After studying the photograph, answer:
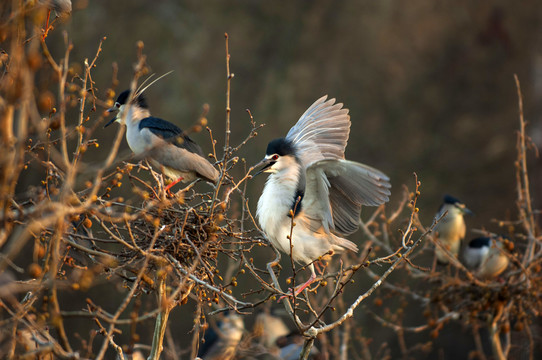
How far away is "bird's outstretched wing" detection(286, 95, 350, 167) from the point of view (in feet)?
13.3

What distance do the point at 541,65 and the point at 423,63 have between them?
1.57 metres

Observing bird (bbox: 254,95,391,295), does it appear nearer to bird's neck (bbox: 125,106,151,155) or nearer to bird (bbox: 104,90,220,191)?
bird (bbox: 104,90,220,191)

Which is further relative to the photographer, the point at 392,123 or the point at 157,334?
the point at 392,123

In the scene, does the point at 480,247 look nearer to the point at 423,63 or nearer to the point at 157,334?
the point at 423,63

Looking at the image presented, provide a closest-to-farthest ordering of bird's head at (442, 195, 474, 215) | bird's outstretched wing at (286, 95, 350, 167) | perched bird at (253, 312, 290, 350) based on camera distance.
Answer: bird's outstretched wing at (286, 95, 350, 167) < bird's head at (442, 195, 474, 215) < perched bird at (253, 312, 290, 350)

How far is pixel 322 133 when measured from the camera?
4.10m

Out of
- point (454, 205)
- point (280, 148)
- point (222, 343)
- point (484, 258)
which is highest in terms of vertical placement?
point (280, 148)

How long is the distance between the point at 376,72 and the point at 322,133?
184 inches

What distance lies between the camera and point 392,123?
8523 millimetres

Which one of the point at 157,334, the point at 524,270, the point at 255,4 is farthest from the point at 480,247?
the point at 255,4

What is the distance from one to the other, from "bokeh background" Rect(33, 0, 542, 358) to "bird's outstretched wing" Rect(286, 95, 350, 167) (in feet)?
13.9

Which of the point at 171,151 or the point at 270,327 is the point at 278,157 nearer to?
the point at 171,151

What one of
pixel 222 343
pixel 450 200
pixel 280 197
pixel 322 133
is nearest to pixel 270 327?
pixel 222 343

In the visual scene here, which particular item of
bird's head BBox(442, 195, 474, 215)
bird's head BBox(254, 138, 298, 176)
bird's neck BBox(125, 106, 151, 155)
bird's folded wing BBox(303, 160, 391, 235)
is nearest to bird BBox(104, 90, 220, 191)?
bird's neck BBox(125, 106, 151, 155)
